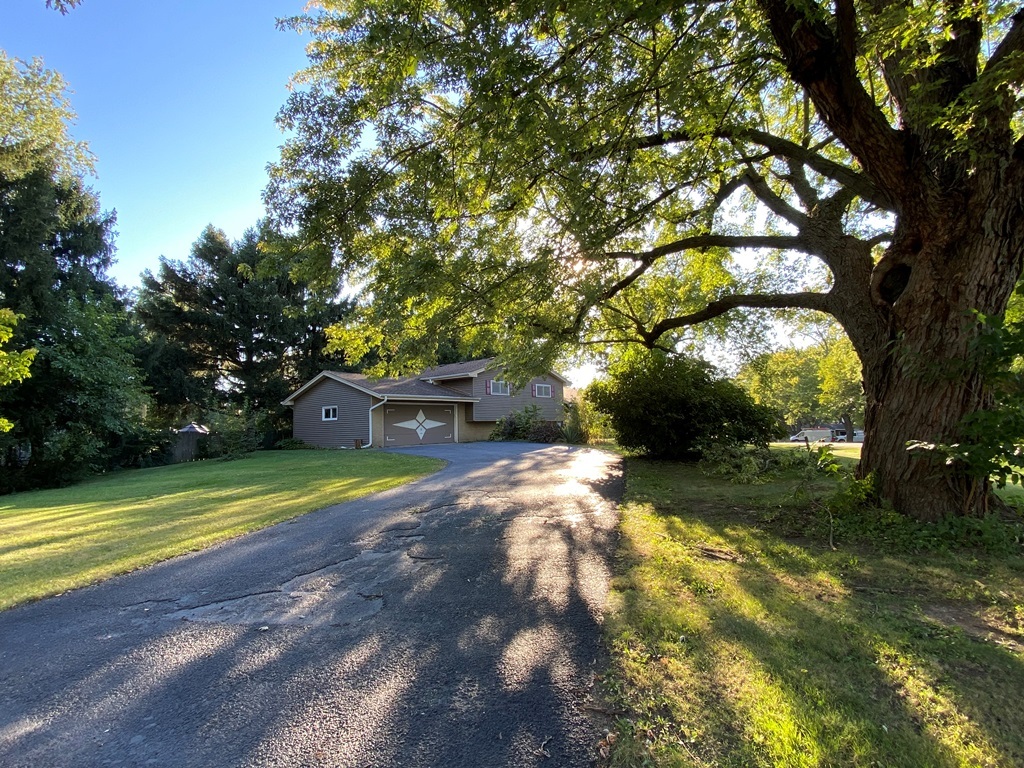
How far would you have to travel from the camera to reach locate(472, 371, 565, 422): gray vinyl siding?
89.5 feet

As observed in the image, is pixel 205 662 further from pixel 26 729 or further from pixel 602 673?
pixel 602 673

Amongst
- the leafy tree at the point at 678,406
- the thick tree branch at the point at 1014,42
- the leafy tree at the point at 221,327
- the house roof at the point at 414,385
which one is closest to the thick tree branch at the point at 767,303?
the thick tree branch at the point at 1014,42

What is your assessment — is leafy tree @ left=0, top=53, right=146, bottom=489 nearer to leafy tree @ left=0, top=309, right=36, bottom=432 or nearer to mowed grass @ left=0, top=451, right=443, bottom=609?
mowed grass @ left=0, top=451, right=443, bottom=609

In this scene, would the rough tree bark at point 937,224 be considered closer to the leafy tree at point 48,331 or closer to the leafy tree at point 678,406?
the leafy tree at point 678,406

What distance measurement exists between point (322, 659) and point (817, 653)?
3.02 m

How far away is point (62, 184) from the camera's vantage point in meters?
21.2

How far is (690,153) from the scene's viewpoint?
6.78 m

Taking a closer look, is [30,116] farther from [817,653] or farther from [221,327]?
[817,653]

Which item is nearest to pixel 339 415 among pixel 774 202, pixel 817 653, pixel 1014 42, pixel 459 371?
pixel 459 371

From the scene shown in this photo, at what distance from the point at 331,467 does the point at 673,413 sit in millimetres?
10263

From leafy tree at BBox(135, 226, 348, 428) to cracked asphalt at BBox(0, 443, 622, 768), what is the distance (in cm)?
2721

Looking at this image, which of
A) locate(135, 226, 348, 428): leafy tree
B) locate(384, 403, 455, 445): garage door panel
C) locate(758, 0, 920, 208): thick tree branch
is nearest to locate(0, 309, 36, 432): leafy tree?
locate(758, 0, 920, 208): thick tree branch

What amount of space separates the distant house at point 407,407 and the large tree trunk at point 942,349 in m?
16.7

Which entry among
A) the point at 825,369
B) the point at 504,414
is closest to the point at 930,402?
the point at 504,414
